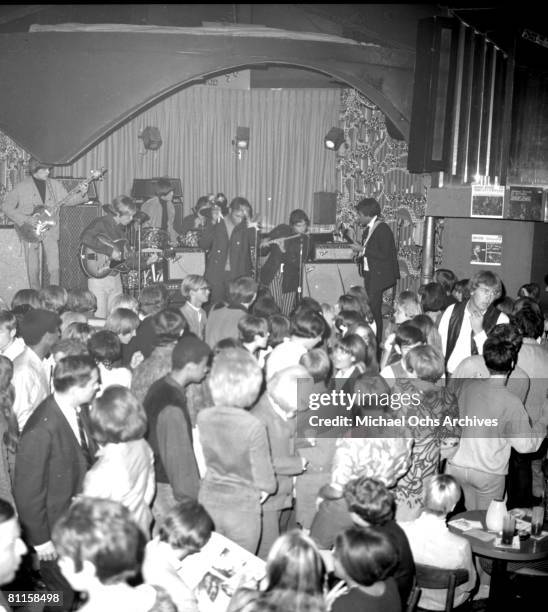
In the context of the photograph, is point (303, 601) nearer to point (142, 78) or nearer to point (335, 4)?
point (142, 78)

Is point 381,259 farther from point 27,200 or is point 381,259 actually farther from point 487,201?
point 27,200

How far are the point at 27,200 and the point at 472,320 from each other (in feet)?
19.9

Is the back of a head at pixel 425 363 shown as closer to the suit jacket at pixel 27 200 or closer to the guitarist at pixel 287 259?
the guitarist at pixel 287 259

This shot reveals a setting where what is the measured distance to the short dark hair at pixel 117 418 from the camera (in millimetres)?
3191

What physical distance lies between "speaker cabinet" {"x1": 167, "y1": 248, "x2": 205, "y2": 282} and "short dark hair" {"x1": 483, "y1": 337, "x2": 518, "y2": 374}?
6.34m

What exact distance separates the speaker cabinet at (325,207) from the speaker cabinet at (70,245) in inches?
187

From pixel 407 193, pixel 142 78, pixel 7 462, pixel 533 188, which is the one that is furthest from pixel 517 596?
pixel 407 193

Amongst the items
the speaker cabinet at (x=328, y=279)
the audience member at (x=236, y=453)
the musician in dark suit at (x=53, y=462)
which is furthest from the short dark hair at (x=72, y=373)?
the speaker cabinet at (x=328, y=279)

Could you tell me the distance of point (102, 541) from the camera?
222 cm

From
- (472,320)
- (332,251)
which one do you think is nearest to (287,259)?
(332,251)

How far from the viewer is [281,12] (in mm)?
10336

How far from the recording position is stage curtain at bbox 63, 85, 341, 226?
1318cm

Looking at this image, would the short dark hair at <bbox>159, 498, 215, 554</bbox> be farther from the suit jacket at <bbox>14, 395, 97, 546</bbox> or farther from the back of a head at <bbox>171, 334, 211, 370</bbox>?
the back of a head at <bbox>171, 334, 211, 370</bbox>

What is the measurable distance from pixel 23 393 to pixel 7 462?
437mm
